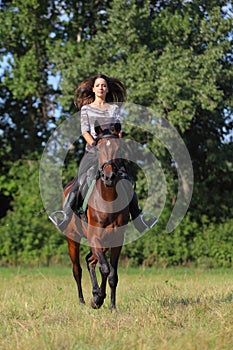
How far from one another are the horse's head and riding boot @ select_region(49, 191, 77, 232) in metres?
1.42

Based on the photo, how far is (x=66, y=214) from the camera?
11156 millimetres

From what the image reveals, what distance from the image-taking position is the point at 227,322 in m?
7.91

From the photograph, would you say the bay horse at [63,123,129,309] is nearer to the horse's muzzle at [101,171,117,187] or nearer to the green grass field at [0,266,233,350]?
the horse's muzzle at [101,171,117,187]

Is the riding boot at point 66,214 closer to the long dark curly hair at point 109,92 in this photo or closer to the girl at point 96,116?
the girl at point 96,116

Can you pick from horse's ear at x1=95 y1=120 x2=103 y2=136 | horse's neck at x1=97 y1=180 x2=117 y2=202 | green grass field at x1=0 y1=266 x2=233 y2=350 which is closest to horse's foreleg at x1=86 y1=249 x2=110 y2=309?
green grass field at x1=0 y1=266 x2=233 y2=350

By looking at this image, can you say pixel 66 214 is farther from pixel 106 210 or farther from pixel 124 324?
pixel 124 324

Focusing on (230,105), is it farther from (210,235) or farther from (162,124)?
(210,235)

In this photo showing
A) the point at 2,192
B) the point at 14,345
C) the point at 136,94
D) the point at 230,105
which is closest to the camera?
the point at 14,345

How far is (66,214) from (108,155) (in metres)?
2.22

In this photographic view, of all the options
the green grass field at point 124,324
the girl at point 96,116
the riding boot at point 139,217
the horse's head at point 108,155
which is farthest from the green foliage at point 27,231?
the horse's head at point 108,155

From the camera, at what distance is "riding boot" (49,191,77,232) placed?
1066cm

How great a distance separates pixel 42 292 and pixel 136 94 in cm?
1011

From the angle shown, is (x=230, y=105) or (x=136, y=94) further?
(x=230, y=105)

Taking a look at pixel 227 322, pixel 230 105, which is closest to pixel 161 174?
pixel 230 105
